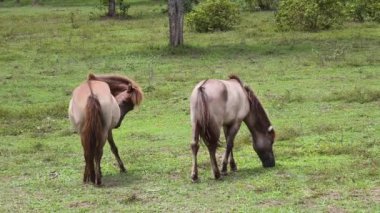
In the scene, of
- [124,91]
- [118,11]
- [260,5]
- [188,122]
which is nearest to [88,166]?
[124,91]

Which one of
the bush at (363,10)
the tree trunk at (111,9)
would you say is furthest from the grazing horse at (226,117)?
the tree trunk at (111,9)

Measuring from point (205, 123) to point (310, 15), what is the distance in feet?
65.0

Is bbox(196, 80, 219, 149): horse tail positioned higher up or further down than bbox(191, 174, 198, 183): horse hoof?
higher up

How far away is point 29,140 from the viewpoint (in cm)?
1298

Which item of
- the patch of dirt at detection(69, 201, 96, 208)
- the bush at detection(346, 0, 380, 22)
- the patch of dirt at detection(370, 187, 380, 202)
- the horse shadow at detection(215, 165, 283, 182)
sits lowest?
the horse shadow at detection(215, 165, 283, 182)

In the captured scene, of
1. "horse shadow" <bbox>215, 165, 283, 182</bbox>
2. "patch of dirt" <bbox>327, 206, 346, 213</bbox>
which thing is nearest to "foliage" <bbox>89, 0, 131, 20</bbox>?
"horse shadow" <bbox>215, 165, 283, 182</bbox>

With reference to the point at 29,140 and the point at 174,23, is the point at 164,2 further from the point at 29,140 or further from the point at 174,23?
the point at 29,140

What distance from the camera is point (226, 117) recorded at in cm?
940

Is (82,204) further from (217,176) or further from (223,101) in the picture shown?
(223,101)

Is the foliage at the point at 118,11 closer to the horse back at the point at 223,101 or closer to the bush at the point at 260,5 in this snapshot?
the bush at the point at 260,5

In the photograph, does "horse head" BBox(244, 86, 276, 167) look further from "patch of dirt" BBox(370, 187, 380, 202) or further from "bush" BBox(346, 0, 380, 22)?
"bush" BBox(346, 0, 380, 22)

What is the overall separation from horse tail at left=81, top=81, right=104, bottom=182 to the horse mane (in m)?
1.21

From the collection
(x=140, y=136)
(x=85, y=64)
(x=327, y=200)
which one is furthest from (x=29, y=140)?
(x=85, y=64)

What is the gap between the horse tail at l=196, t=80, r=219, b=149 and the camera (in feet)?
29.6
